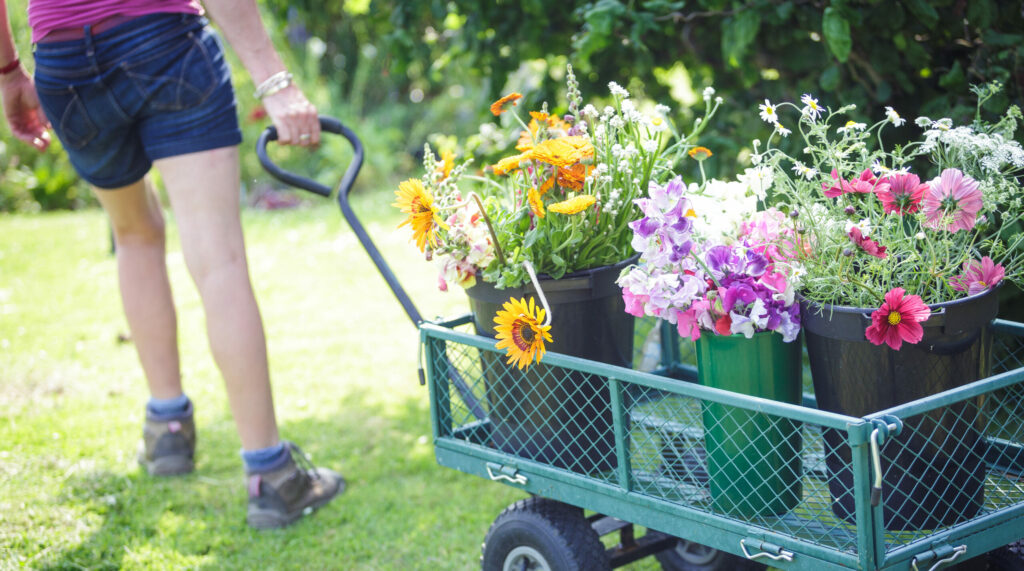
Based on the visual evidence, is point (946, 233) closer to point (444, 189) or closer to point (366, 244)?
point (444, 189)

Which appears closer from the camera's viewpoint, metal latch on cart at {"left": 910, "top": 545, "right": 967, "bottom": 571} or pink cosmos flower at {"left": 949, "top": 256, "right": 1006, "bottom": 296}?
metal latch on cart at {"left": 910, "top": 545, "right": 967, "bottom": 571}

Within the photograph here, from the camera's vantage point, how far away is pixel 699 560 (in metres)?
1.96

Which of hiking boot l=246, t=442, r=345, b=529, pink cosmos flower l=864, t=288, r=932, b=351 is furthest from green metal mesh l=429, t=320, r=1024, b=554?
hiking boot l=246, t=442, r=345, b=529

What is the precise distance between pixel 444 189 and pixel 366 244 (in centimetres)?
35

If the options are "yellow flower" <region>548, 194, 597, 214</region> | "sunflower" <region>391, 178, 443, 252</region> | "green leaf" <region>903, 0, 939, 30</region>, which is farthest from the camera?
"green leaf" <region>903, 0, 939, 30</region>

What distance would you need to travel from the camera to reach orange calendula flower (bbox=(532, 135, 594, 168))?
5.32 ft

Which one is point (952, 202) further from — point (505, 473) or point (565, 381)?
point (505, 473)

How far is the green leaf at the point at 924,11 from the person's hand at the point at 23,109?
2143 mm

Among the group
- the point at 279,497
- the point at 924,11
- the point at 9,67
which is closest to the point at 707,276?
the point at 924,11

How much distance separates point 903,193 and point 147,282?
1.98m

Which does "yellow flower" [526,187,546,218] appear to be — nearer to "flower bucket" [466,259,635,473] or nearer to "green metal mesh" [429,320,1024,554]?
"flower bucket" [466,259,635,473]

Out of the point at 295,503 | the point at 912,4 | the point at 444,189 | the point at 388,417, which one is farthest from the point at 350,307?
the point at 912,4

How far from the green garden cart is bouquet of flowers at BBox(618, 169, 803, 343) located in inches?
5.0

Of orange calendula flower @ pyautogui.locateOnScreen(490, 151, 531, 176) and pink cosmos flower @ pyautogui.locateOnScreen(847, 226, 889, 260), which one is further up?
orange calendula flower @ pyautogui.locateOnScreen(490, 151, 531, 176)
